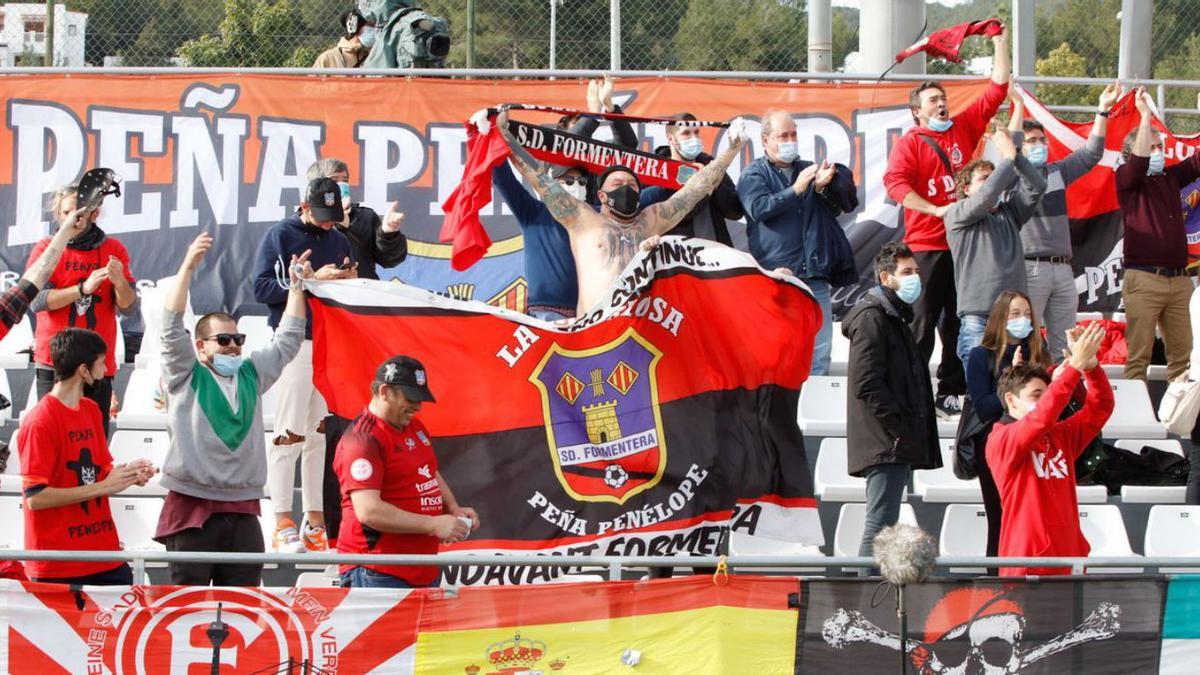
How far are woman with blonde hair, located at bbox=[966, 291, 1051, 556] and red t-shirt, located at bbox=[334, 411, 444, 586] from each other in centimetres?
329

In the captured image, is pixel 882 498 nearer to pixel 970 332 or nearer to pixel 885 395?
pixel 885 395

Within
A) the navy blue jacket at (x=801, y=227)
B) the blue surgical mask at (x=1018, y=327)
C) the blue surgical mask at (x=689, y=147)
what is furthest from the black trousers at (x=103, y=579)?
the blue surgical mask at (x=1018, y=327)

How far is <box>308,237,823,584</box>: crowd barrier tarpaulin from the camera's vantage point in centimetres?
772

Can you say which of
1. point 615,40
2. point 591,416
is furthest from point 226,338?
point 615,40

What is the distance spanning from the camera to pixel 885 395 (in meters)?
8.50

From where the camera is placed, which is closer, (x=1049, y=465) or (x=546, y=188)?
(x=1049, y=465)

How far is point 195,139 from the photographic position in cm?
1204

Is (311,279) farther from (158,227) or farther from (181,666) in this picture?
(158,227)

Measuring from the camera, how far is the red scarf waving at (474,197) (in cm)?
909

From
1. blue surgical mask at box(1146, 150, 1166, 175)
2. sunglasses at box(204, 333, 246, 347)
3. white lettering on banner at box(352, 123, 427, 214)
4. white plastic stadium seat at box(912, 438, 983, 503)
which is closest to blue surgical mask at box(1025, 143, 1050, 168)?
blue surgical mask at box(1146, 150, 1166, 175)

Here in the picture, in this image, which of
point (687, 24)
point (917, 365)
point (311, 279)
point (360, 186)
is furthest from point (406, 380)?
point (687, 24)

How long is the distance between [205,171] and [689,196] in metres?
4.19

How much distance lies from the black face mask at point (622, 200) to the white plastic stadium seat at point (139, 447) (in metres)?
3.13

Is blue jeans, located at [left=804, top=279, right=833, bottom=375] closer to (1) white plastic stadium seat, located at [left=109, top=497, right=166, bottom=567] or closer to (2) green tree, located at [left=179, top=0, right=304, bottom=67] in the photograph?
(1) white plastic stadium seat, located at [left=109, top=497, right=166, bottom=567]
